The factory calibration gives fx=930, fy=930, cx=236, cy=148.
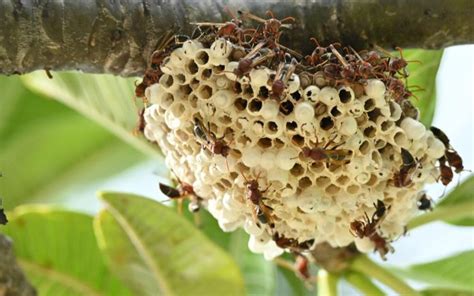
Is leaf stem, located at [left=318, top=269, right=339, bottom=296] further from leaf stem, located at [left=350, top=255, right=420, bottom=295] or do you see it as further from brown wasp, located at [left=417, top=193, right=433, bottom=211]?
brown wasp, located at [left=417, top=193, right=433, bottom=211]

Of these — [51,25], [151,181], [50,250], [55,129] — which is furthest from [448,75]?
[51,25]

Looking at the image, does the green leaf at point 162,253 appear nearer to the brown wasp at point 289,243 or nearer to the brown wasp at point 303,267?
the brown wasp at point 303,267

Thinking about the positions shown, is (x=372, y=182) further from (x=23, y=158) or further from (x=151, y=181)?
(x=151, y=181)

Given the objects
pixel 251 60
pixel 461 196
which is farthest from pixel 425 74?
pixel 251 60

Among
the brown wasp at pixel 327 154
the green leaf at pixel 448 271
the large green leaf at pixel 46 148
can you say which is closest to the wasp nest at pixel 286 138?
the brown wasp at pixel 327 154

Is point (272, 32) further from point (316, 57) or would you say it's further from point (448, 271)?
point (448, 271)
